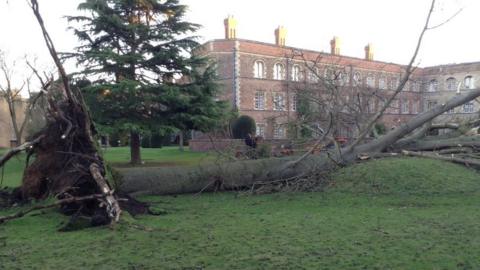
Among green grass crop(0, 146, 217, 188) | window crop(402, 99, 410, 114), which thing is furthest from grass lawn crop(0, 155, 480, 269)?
window crop(402, 99, 410, 114)

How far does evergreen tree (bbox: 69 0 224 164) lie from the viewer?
53.0 feet

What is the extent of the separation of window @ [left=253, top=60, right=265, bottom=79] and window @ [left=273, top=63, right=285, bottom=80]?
60.4 inches

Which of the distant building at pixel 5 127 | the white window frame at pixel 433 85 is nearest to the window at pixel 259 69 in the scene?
the distant building at pixel 5 127

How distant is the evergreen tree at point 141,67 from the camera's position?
16.1 meters

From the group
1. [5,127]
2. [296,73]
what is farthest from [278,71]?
[5,127]

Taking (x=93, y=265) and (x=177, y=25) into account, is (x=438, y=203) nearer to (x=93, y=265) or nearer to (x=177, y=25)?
(x=93, y=265)

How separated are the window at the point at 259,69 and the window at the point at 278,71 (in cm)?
153

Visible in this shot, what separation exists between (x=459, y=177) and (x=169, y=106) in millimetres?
10707

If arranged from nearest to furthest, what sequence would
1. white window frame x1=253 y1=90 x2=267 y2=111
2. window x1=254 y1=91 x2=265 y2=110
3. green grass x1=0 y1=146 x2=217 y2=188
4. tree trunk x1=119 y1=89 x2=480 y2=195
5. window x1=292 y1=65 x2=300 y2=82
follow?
1. tree trunk x1=119 y1=89 x2=480 y2=195
2. green grass x1=0 y1=146 x2=217 y2=188
3. window x1=292 y1=65 x2=300 y2=82
4. white window frame x1=253 y1=90 x2=267 y2=111
5. window x1=254 y1=91 x2=265 y2=110

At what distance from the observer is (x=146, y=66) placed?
1722 cm

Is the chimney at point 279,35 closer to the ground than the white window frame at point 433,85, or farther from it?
farther from it

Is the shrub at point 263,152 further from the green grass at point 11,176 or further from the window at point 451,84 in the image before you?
the window at point 451,84

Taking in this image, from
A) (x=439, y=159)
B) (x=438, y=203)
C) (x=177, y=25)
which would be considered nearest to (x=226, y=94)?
(x=177, y=25)

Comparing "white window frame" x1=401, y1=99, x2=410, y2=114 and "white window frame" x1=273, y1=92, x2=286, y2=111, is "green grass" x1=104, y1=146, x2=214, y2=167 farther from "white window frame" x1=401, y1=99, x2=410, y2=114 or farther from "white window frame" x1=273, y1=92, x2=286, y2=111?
"white window frame" x1=401, y1=99, x2=410, y2=114
